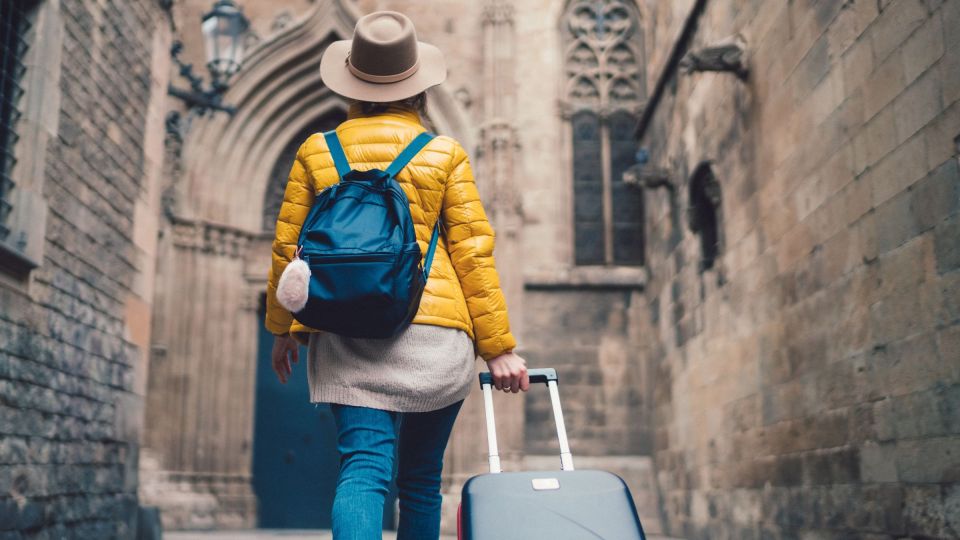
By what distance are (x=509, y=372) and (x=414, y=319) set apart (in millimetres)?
290

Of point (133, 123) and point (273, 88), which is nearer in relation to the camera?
point (133, 123)

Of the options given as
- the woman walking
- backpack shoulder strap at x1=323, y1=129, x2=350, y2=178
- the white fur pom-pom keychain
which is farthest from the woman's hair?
the white fur pom-pom keychain

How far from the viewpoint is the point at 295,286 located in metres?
2.42

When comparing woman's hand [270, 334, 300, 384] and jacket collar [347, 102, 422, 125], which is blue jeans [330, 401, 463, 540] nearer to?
woman's hand [270, 334, 300, 384]

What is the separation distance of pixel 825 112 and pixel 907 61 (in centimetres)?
111

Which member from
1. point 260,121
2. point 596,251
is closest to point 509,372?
point 596,251

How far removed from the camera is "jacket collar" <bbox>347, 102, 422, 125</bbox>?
2.84m

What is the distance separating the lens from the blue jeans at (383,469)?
7.74 ft

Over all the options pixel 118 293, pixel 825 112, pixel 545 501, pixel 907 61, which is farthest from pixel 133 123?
pixel 545 501

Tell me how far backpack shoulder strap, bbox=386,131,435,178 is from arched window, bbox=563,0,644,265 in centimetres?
1104

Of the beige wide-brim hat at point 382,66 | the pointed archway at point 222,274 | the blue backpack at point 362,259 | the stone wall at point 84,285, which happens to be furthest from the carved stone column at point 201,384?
the blue backpack at point 362,259

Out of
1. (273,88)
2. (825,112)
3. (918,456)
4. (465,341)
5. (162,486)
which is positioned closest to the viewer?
(465,341)

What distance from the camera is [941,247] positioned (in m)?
4.25

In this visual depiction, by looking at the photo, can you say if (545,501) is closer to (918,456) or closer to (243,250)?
(918,456)
